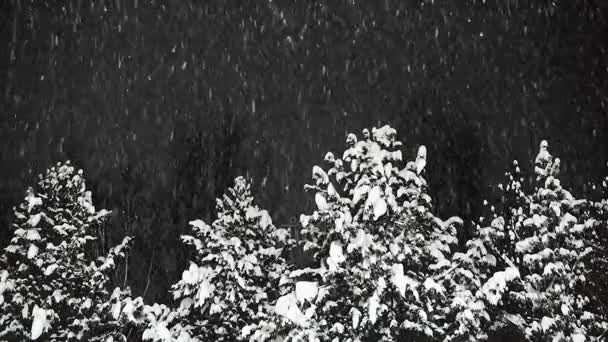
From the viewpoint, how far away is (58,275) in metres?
15.9

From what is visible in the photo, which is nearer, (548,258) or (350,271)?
(350,271)

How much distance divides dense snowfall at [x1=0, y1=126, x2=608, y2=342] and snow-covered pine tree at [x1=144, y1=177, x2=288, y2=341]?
0.14 ft

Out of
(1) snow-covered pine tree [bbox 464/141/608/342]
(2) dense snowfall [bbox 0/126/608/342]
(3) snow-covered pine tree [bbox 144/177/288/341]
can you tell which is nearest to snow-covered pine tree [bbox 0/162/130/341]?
(2) dense snowfall [bbox 0/126/608/342]

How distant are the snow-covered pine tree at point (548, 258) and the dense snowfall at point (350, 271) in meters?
0.05

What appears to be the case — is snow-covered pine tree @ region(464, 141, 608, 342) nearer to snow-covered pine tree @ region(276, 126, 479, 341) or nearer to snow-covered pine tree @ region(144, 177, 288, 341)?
snow-covered pine tree @ region(276, 126, 479, 341)

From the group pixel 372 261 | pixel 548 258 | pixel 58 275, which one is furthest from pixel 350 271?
pixel 58 275

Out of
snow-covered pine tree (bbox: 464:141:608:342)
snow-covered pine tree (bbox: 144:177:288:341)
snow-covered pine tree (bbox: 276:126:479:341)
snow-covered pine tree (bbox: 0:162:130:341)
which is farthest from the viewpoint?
snow-covered pine tree (bbox: 144:177:288:341)

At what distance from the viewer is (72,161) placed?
2498cm

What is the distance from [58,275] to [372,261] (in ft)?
31.9

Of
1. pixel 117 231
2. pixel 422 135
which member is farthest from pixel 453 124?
pixel 117 231

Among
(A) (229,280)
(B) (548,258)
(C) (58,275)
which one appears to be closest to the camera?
(B) (548,258)

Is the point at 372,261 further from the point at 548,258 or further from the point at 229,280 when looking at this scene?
the point at 548,258

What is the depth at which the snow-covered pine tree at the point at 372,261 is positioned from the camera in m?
11.2

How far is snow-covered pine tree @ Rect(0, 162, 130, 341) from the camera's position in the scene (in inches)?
572
